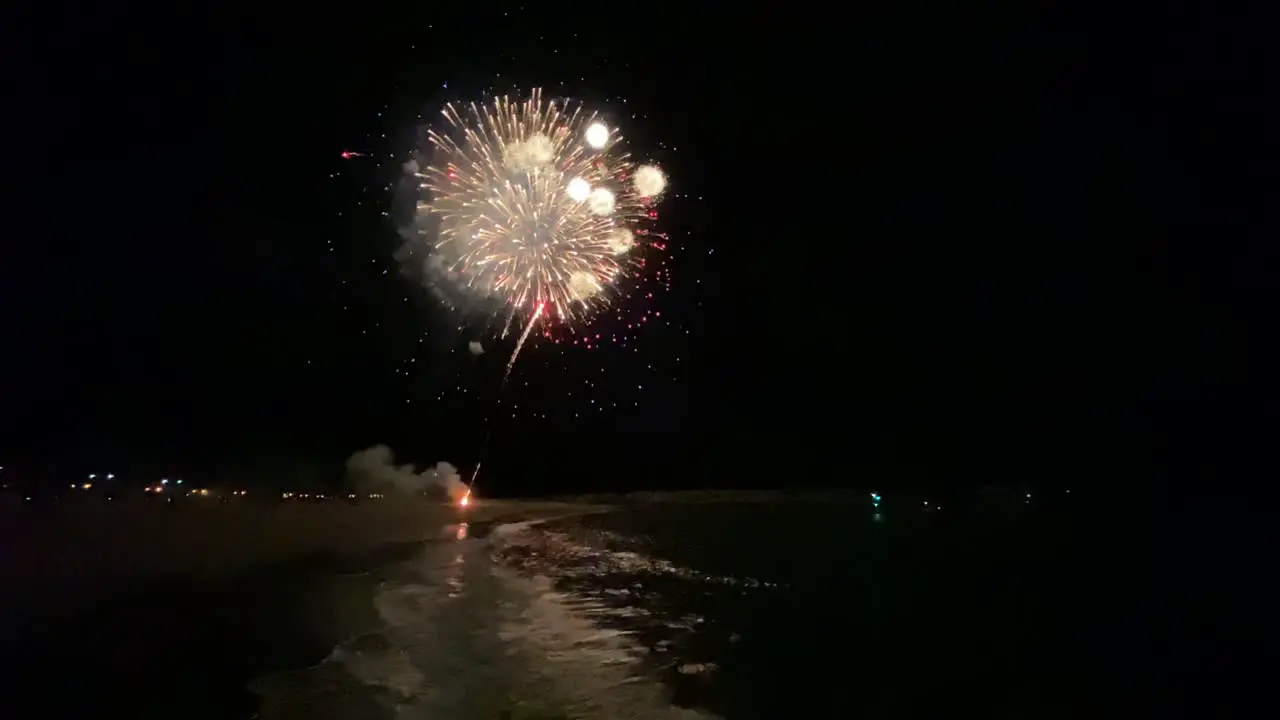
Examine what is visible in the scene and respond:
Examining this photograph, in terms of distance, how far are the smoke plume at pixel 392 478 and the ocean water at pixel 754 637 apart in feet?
125

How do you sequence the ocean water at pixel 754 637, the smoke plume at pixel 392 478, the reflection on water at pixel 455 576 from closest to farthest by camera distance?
the ocean water at pixel 754 637
the reflection on water at pixel 455 576
the smoke plume at pixel 392 478

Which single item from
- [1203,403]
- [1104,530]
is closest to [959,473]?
[1203,403]

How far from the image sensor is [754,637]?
1383 cm

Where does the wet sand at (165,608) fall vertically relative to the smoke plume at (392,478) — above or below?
below

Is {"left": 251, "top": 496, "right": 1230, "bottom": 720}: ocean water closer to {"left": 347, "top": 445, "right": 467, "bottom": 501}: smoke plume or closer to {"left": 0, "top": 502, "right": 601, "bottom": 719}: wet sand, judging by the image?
{"left": 0, "top": 502, "right": 601, "bottom": 719}: wet sand

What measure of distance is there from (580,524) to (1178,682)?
1097 inches

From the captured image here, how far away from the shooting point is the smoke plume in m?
65.6

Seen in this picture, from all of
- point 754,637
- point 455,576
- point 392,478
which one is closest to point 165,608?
point 455,576

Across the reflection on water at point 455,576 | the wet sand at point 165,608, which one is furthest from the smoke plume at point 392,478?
the reflection on water at point 455,576

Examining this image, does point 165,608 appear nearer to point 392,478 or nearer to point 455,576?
point 455,576

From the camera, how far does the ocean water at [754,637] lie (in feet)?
34.1

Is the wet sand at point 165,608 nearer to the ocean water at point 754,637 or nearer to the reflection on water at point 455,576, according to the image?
the ocean water at point 754,637

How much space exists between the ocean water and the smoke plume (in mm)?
37967

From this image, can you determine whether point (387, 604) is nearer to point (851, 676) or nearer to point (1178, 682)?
point (851, 676)
